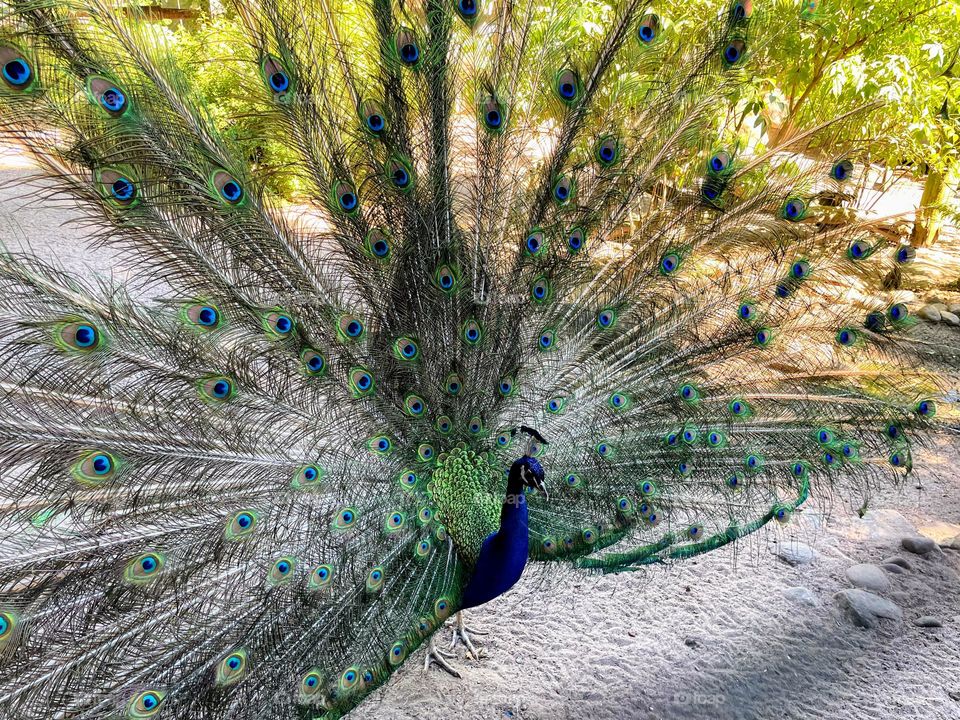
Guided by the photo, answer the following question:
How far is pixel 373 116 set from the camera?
212 centimetres

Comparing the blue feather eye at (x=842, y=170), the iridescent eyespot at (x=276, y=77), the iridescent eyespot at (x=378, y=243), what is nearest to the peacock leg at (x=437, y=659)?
the iridescent eyespot at (x=378, y=243)

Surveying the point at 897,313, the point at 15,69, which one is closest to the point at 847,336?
the point at 897,313

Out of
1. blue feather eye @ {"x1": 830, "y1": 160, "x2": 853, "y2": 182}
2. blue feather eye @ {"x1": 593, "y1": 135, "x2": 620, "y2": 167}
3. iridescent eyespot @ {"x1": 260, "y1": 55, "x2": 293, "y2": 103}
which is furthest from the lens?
blue feather eye @ {"x1": 830, "y1": 160, "x2": 853, "y2": 182}

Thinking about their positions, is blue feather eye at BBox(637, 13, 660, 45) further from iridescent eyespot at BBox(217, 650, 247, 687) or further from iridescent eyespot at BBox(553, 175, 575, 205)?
iridescent eyespot at BBox(217, 650, 247, 687)

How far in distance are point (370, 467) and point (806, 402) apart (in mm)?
1755

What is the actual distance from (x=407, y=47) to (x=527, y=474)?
1435 mm

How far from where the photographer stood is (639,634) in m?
2.89

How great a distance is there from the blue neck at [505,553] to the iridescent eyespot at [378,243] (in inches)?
36.7

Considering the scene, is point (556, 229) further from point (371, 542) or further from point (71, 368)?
point (71, 368)

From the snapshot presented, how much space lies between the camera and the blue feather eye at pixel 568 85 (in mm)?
2275

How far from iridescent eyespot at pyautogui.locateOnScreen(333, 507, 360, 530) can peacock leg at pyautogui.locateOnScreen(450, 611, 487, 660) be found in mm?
861

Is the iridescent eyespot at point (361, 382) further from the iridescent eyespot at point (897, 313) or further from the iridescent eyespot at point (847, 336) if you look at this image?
the iridescent eyespot at point (897, 313)

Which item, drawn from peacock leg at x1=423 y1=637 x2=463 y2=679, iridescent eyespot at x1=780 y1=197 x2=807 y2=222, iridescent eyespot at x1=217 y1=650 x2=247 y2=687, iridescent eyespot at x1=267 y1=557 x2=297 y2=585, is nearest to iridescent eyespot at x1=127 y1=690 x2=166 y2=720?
iridescent eyespot at x1=217 y1=650 x2=247 y2=687

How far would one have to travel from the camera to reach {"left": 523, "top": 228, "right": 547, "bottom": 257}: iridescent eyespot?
2.47 m
